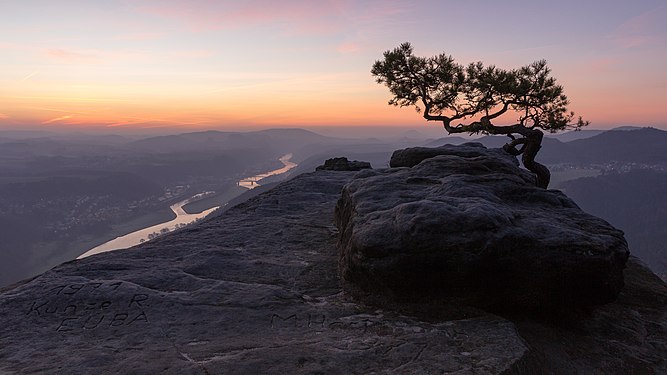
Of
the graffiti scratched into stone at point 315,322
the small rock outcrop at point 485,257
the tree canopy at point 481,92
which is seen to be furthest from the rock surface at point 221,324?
the tree canopy at point 481,92

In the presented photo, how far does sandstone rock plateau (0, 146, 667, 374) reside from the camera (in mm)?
8172

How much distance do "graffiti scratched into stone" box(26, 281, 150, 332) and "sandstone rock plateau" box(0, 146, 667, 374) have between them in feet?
0.13

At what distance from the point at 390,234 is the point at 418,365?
3.72m

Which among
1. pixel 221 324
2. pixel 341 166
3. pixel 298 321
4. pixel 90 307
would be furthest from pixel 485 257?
pixel 341 166

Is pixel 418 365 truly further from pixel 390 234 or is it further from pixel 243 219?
pixel 243 219

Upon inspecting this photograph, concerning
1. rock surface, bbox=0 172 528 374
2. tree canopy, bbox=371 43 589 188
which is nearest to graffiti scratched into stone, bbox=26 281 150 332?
rock surface, bbox=0 172 528 374

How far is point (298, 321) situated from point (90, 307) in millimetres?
5681

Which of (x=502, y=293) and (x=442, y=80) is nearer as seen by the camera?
(x=502, y=293)

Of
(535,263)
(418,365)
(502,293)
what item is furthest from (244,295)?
Result: (535,263)

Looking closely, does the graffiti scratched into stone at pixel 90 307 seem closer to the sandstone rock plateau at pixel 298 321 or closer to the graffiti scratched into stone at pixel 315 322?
the sandstone rock plateau at pixel 298 321

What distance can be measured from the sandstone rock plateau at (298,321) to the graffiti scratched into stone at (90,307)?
1.5 inches

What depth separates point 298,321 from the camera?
33.1 ft

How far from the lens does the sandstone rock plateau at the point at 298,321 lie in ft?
26.8

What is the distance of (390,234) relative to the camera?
35.7 ft
